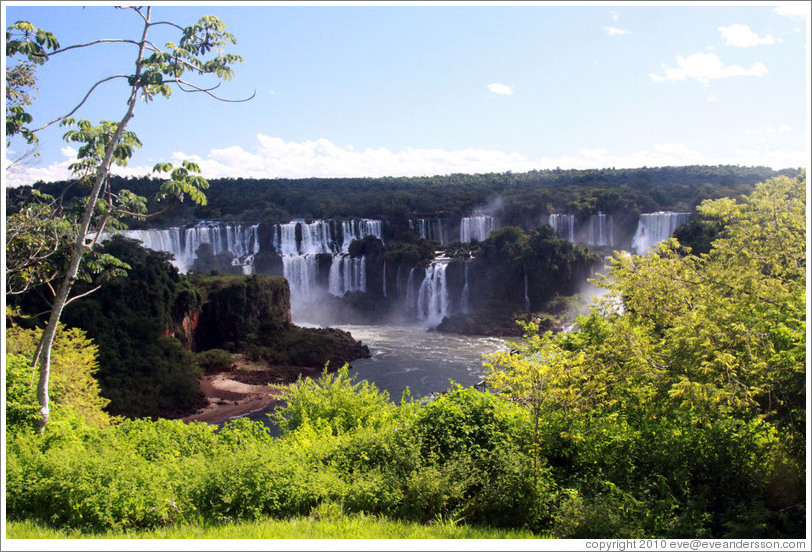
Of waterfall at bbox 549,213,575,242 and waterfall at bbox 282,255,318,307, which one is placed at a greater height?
waterfall at bbox 549,213,575,242

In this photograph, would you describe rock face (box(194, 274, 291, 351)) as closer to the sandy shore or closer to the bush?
the bush

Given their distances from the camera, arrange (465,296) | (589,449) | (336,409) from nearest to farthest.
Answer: (589,449) → (336,409) → (465,296)

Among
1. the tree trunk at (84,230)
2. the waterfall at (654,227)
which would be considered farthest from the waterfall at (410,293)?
the tree trunk at (84,230)

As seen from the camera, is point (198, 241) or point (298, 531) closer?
point (298, 531)

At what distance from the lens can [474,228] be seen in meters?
65.6

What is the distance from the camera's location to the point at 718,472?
807cm

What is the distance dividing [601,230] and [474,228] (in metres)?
13.0

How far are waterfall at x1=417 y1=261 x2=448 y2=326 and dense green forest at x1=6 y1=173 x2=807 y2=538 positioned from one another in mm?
40841

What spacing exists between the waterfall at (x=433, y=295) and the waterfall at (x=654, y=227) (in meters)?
18.1

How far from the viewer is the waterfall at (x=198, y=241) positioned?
55344 millimetres

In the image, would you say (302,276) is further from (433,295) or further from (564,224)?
(564,224)

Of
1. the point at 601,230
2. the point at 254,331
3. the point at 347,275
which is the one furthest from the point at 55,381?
the point at 601,230

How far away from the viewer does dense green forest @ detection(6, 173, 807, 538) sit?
750 centimetres

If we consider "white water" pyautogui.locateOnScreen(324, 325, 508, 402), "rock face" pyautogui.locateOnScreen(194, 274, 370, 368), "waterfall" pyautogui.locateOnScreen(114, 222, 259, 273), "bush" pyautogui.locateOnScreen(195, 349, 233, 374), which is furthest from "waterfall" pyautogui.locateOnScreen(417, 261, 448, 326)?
"bush" pyautogui.locateOnScreen(195, 349, 233, 374)
